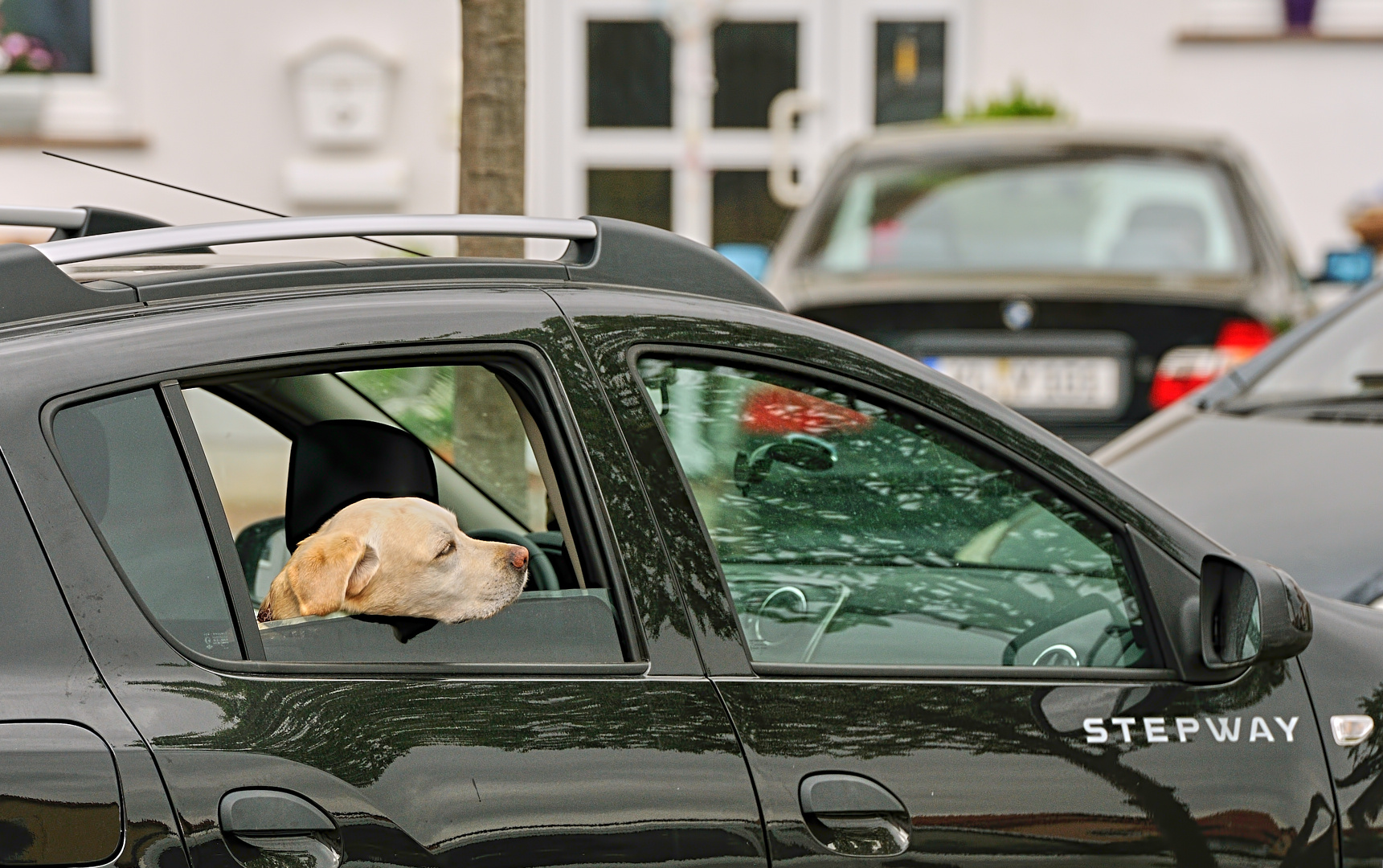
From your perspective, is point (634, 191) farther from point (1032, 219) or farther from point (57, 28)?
point (1032, 219)

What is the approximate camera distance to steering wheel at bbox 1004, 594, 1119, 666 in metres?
2.23

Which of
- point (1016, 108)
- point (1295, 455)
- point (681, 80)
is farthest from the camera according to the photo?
point (681, 80)

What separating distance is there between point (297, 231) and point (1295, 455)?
8.48 feet

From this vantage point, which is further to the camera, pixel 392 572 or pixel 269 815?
pixel 392 572

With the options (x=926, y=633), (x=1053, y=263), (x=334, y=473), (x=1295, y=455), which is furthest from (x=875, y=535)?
(x=1053, y=263)

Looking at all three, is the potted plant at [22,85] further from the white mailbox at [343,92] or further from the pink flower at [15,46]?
the white mailbox at [343,92]

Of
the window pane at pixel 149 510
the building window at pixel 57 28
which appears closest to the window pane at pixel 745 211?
the building window at pixel 57 28

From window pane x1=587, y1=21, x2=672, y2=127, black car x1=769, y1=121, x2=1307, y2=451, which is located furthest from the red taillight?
window pane x1=587, y1=21, x2=672, y2=127

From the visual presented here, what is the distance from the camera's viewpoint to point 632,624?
77.6 inches

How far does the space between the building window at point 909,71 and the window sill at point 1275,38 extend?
1.57m

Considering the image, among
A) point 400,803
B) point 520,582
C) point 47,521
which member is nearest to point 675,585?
point 520,582

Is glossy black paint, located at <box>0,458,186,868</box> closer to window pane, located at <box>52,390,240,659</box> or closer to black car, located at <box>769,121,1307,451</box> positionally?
window pane, located at <box>52,390,240,659</box>

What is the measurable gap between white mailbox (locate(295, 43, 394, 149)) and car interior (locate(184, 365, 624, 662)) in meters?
7.35

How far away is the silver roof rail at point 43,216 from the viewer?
7.48 ft
